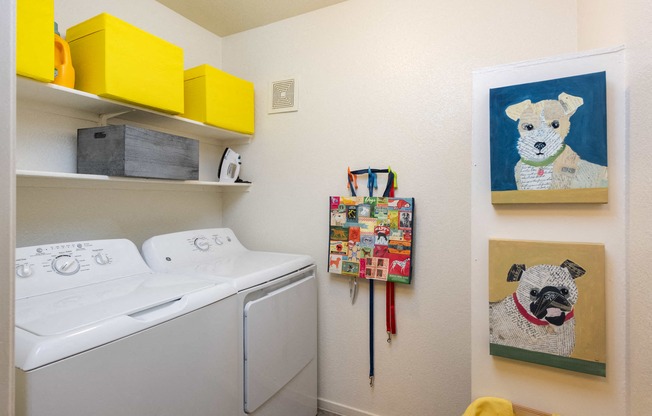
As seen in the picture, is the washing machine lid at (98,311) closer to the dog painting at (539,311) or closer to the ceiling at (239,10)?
the dog painting at (539,311)

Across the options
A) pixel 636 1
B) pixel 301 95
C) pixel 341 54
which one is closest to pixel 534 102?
pixel 636 1

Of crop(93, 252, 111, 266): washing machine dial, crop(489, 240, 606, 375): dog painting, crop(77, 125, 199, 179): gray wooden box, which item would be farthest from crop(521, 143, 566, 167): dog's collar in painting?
crop(93, 252, 111, 266): washing machine dial

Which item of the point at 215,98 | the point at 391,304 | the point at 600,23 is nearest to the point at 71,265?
the point at 215,98

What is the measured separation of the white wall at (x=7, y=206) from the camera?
588mm

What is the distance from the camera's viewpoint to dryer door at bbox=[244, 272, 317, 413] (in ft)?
4.83

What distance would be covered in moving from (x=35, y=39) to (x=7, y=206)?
93cm

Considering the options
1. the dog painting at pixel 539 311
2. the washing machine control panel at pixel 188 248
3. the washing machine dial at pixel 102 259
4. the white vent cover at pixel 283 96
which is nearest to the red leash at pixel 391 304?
the dog painting at pixel 539 311

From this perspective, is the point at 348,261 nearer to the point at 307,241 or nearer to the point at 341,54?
the point at 307,241

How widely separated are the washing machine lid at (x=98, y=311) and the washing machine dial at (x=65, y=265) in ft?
0.31

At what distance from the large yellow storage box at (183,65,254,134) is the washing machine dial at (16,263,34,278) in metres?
1.07

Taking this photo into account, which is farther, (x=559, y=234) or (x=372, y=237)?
(x=372, y=237)

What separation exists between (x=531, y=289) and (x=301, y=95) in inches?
66.9

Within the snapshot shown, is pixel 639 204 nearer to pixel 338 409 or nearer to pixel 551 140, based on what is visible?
pixel 551 140

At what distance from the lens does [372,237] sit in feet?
6.19
